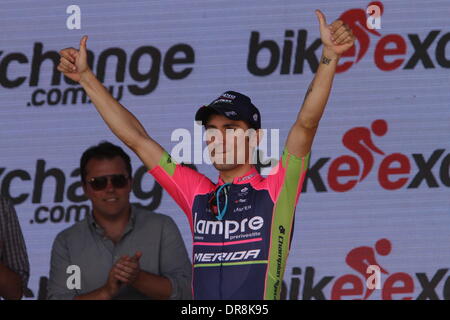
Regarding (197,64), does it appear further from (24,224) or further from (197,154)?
(24,224)

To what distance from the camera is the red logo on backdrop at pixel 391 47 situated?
4863 mm

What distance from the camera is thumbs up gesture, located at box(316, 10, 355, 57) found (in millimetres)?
3232

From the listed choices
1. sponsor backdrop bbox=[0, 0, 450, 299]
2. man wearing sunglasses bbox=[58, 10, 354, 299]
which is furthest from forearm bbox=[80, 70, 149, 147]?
sponsor backdrop bbox=[0, 0, 450, 299]

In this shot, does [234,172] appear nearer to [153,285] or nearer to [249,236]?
[249,236]

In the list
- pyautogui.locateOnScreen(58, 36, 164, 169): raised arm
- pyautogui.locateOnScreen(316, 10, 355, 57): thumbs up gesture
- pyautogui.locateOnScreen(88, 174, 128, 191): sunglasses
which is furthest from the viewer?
pyautogui.locateOnScreen(88, 174, 128, 191): sunglasses

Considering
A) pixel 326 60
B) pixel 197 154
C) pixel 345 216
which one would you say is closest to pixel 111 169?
pixel 197 154

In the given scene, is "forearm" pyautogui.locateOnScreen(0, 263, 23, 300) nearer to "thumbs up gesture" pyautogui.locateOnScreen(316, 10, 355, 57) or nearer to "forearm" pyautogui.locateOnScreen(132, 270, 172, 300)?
"forearm" pyautogui.locateOnScreen(132, 270, 172, 300)

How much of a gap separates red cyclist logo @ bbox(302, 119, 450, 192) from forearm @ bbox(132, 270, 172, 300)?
1.04 meters

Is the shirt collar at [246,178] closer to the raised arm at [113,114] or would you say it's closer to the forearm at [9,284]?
the raised arm at [113,114]

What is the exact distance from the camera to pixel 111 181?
4410 millimetres

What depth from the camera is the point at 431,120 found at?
15.8ft

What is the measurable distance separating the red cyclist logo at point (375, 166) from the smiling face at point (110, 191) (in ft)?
3.06

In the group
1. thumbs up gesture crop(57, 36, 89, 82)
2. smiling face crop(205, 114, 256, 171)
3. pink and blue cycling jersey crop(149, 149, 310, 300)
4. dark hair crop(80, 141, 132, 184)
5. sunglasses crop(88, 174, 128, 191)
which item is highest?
dark hair crop(80, 141, 132, 184)
